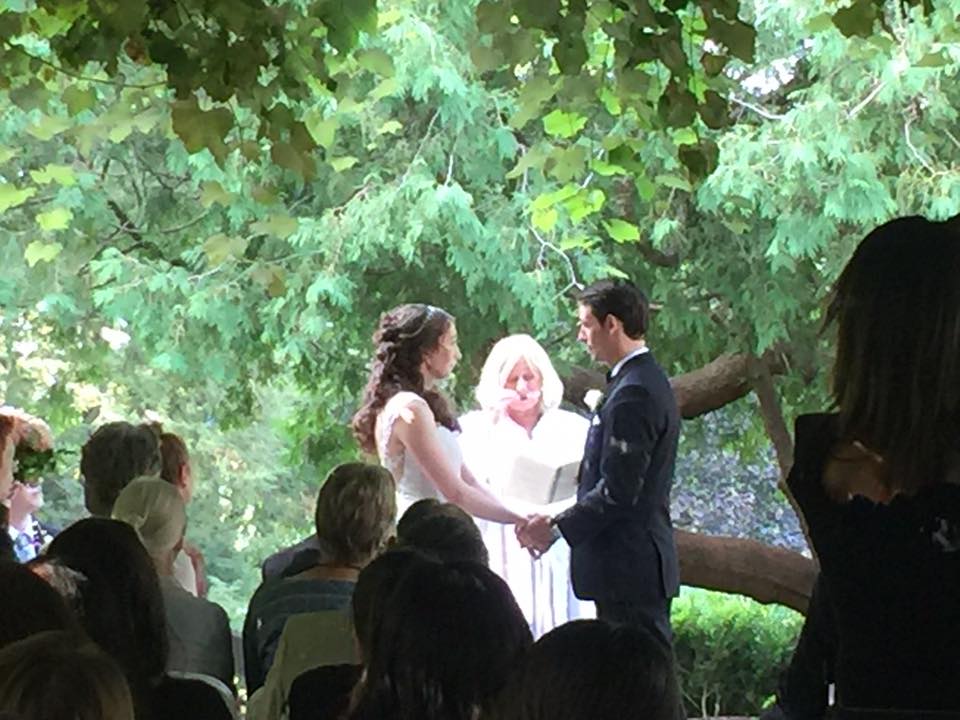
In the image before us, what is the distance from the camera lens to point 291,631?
9.96 feet

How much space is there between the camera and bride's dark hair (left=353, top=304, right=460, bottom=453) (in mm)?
4887

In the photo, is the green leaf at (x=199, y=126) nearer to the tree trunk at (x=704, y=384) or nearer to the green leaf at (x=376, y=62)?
the green leaf at (x=376, y=62)

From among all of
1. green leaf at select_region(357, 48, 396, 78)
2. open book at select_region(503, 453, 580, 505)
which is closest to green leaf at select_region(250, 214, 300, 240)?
green leaf at select_region(357, 48, 396, 78)

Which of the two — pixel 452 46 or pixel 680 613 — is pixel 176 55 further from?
pixel 680 613

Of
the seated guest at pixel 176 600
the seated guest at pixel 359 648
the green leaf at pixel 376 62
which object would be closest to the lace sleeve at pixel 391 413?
the seated guest at pixel 176 600

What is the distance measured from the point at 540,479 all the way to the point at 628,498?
68cm

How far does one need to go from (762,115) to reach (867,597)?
496cm

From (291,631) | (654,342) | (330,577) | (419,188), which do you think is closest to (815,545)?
(291,631)

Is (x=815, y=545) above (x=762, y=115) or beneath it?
beneath

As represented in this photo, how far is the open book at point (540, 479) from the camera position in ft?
17.4

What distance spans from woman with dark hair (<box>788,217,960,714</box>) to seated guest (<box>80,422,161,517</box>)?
2.36 metres

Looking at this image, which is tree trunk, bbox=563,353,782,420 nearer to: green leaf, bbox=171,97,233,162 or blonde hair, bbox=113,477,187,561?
blonde hair, bbox=113,477,187,561

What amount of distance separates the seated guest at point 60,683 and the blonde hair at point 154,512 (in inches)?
64.5

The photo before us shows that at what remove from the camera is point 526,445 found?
18.1 feet
